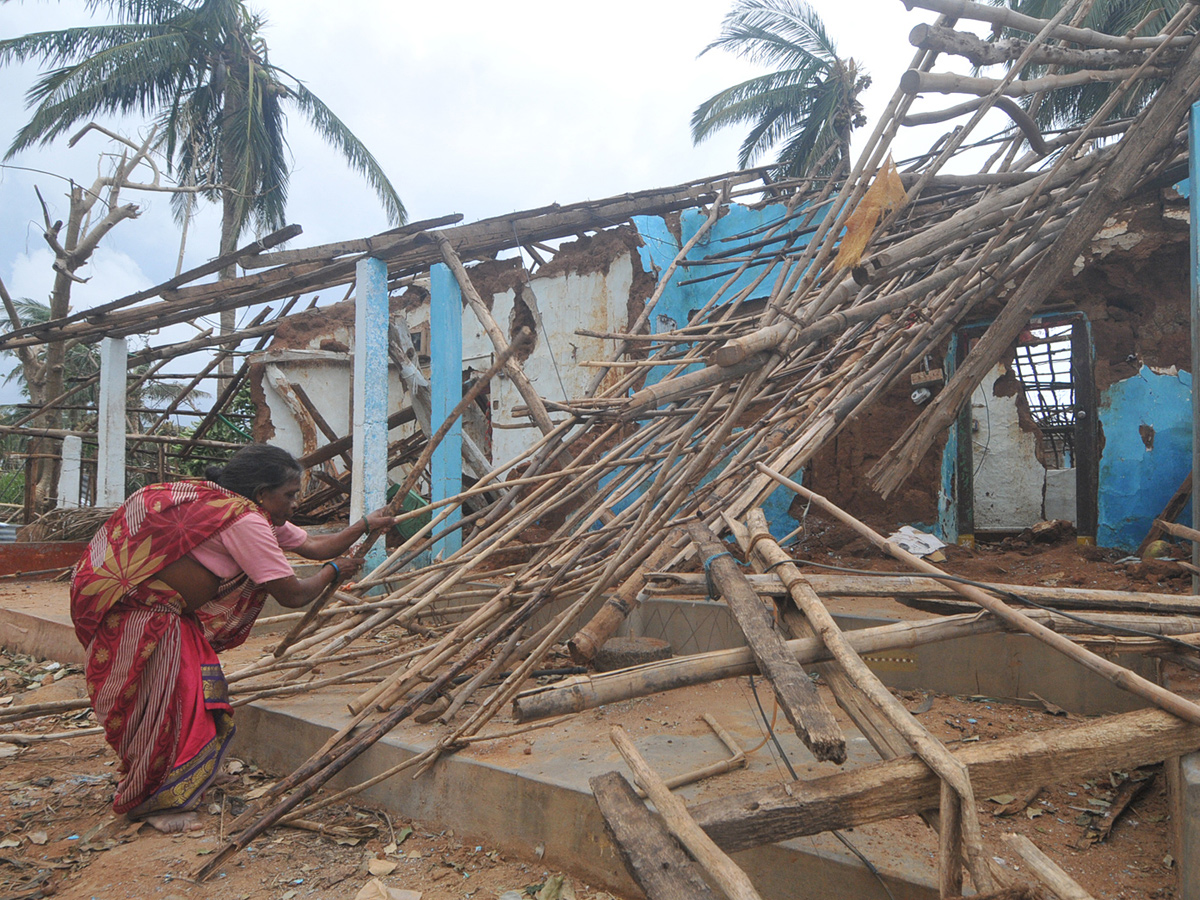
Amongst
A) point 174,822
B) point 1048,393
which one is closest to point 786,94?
point 1048,393

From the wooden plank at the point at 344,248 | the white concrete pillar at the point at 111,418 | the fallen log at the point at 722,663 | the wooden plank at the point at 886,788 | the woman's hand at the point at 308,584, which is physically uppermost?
the wooden plank at the point at 344,248

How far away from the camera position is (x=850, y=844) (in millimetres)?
1825

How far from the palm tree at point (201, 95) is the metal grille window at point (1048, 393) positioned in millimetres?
11782

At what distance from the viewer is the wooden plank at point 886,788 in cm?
145

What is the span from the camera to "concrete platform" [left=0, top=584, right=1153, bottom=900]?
184 centimetres

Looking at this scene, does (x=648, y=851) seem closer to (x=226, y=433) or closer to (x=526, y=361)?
(x=526, y=361)

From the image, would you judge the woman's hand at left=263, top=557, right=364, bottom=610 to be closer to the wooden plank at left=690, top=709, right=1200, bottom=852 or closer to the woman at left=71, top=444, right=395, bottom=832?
the woman at left=71, top=444, right=395, bottom=832

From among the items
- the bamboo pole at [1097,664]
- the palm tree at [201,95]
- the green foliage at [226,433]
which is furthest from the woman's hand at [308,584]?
the palm tree at [201,95]

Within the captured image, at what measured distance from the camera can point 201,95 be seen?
14.4 meters

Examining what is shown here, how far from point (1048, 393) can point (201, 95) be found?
15390mm

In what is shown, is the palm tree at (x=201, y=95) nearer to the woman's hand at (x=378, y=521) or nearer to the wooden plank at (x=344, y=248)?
the wooden plank at (x=344, y=248)

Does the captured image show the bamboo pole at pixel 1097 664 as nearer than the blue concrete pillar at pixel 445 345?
Yes

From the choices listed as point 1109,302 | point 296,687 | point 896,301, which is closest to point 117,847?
point 296,687

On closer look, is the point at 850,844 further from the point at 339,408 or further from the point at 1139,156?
the point at 339,408
